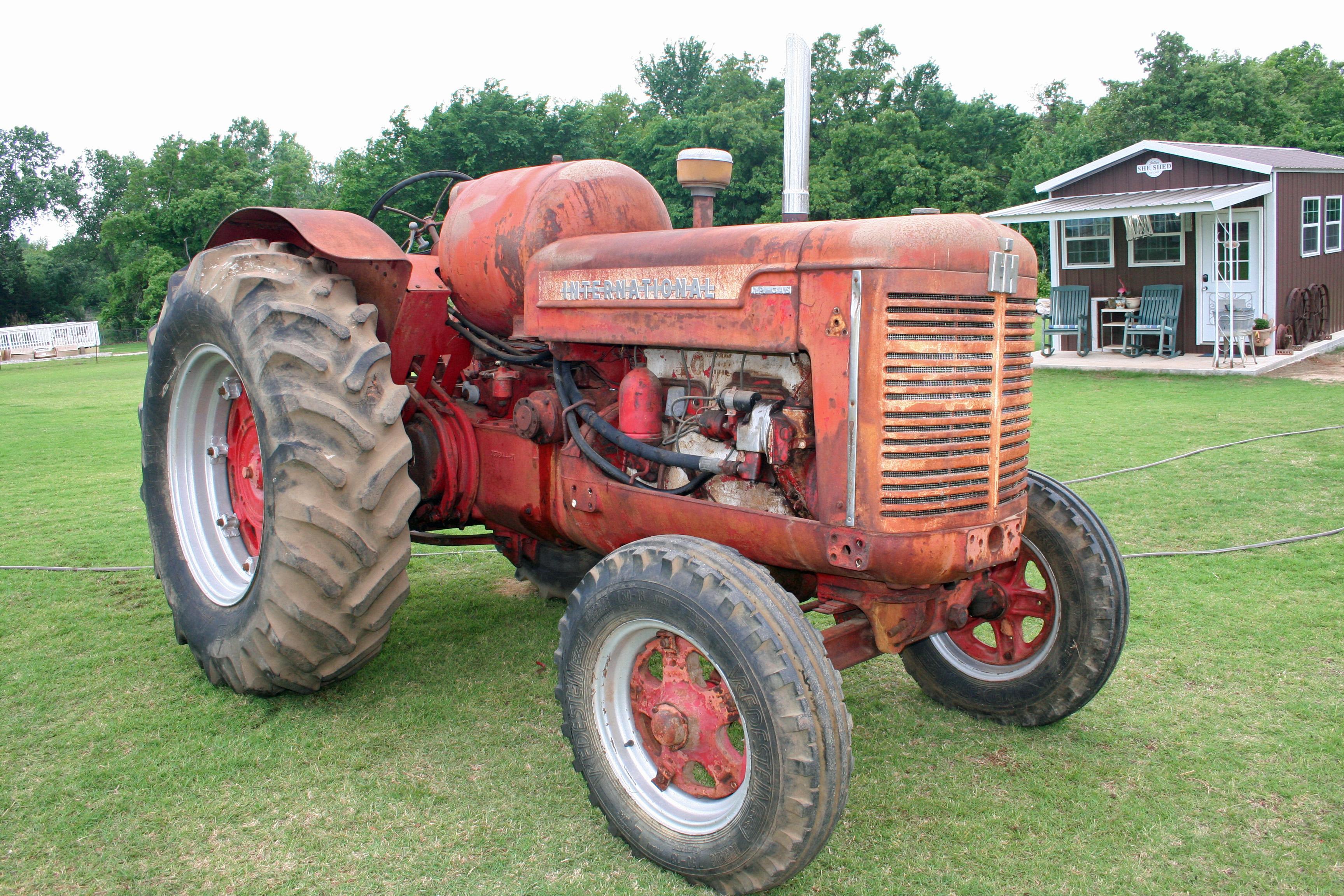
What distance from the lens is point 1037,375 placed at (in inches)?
548

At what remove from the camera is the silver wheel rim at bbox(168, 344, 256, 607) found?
157 inches

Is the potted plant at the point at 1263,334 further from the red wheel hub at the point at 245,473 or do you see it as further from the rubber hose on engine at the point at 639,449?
the red wheel hub at the point at 245,473

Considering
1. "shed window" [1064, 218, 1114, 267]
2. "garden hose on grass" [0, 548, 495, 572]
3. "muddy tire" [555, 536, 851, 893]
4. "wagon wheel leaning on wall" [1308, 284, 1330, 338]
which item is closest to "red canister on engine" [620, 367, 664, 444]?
"muddy tire" [555, 536, 851, 893]

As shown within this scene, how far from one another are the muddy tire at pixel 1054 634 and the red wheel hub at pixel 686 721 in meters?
1.17

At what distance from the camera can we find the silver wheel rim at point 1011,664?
340 centimetres

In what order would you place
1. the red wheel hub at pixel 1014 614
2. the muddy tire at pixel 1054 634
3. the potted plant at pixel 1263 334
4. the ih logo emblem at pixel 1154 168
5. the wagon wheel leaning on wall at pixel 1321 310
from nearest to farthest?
the muddy tire at pixel 1054 634
the red wheel hub at pixel 1014 614
the potted plant at pixel 1263 334
the ih logo emblem at pixel 1154 168
the wagon wheel leaning on wall at pixel 1321 310

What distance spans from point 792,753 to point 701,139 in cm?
3126

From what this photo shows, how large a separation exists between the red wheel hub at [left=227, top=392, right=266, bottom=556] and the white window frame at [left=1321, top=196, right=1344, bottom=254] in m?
17.3

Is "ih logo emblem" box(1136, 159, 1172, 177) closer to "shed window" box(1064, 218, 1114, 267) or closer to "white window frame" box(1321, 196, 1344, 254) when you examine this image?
"shed window" box(1064, 218, 1114, 267)

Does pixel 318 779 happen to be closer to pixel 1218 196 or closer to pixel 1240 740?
pixel 1240 740

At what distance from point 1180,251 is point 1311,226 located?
2410 mm

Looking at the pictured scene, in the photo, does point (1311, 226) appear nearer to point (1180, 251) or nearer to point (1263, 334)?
point (1180, 251)

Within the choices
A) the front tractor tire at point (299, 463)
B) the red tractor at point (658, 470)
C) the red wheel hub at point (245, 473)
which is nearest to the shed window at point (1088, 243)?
the red tractor at point (658, 470)

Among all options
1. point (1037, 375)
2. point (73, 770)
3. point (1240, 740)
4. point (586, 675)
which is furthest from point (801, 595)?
point (1037, 375)
